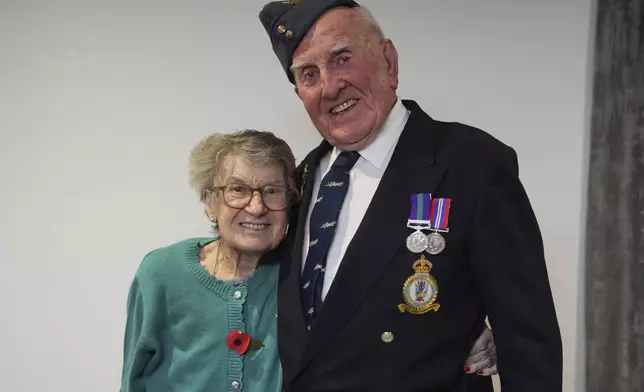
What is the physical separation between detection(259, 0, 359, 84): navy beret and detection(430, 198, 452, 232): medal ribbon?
449 millimetres

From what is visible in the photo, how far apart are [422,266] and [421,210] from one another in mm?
106

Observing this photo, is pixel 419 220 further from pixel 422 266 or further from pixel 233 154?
pixel 233 154

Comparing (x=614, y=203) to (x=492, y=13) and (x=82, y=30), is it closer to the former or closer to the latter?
(x=492, y=13)

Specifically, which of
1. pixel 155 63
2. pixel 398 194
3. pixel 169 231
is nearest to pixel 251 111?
pixel 155 63

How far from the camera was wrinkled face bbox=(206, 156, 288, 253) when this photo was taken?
1.21 metres

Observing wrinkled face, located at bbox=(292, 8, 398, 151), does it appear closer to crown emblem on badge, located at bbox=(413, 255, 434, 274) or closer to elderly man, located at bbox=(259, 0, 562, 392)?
elderly man, located at bbox=(259, 0, 562, 392)

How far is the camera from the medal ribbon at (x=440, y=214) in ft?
3.40

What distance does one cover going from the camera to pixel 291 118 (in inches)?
74.1

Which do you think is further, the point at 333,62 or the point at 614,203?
the point at 614,203

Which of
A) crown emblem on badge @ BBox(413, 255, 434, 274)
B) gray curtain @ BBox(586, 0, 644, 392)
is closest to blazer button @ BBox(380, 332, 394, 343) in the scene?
crown emblem on badge @ BBox(413, 255, 434, 274)

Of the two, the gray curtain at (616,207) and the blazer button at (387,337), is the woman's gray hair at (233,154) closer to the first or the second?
the blazer button at (387,337)

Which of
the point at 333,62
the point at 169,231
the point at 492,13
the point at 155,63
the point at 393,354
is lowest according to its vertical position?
the point at 393,354

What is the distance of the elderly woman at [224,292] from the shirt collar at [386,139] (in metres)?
0.21

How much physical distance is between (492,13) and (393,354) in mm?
1231
